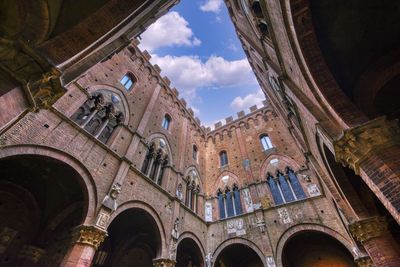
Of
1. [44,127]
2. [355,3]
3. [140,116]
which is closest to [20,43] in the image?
[44,127]

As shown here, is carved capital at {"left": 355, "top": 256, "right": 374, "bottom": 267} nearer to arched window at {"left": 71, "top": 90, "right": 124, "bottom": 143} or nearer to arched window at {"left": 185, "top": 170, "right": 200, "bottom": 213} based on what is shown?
arched window at {"left": 185, "top": 170, "right": 200, "bottom": 213}

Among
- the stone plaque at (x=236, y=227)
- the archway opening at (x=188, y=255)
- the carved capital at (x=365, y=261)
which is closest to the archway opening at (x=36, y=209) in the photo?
the archway opening at (x=188, y=255)

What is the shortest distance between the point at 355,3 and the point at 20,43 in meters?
5.58

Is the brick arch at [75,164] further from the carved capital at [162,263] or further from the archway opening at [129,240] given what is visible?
the carved capital at [162,263]

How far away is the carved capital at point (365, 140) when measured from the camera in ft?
8.38

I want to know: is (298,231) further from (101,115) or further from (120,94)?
(120,94)

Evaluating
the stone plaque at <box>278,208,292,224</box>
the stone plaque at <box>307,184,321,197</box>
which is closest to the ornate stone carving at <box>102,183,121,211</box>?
the stone plaque at <box>278,208,292,224</box>

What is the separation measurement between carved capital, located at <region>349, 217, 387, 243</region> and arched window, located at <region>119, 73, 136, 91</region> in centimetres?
1115

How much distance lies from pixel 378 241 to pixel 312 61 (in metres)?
4.59

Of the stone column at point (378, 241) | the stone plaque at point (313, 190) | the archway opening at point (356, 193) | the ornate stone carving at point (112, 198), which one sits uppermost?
the stone plaque at point (313, 190)

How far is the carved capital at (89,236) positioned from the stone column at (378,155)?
6.34m

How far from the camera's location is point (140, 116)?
1078 centimetres

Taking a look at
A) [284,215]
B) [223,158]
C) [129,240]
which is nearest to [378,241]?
[284,215]

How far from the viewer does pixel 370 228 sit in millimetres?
4973
